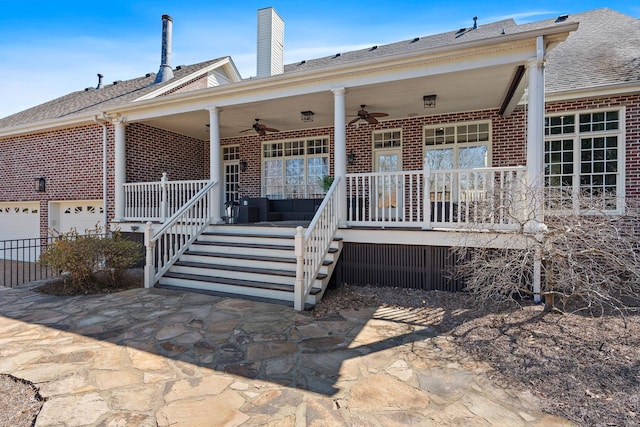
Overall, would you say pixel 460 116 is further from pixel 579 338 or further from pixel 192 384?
pixel 192 384

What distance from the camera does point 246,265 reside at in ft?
19.3

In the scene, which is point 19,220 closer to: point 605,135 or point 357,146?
point 357,146

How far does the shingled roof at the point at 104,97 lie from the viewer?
10.0m

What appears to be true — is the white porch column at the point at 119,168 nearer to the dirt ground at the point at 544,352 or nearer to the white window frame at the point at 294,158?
the white window frame at the point at 294,158

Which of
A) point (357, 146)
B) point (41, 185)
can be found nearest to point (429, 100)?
point (357, 146)

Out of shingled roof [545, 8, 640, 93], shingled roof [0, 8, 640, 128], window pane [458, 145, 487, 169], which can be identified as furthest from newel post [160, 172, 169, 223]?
shingled roof [545, 8, 640, 93]

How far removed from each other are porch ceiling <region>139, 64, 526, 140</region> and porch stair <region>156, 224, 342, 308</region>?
A: 2667 millimetres

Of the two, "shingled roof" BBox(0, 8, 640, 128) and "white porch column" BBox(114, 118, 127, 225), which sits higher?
"shingled roof" BBox(0, 8, 640, 128)

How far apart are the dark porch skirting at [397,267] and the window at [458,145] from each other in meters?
3.23

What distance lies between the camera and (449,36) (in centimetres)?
966

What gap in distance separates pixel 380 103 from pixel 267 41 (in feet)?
15.4

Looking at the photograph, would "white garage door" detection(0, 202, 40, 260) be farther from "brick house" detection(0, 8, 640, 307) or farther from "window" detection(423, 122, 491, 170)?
"window" detection(423, 122, 491, 170)

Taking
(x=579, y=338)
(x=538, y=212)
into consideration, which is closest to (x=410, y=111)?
(x=538, y=212)

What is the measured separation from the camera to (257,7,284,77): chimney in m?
9.98
